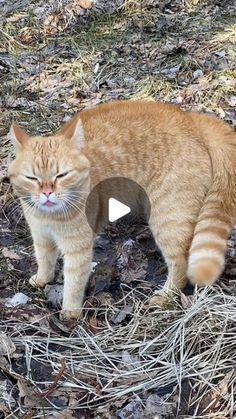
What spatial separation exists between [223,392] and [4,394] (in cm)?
109

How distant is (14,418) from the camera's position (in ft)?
10.5

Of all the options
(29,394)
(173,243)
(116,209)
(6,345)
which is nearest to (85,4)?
(116,209)

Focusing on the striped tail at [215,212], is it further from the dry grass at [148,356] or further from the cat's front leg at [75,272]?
the cat's front leg at [75,272]

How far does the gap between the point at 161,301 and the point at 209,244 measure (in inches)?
19.5

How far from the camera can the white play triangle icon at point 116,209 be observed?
14.3 ft

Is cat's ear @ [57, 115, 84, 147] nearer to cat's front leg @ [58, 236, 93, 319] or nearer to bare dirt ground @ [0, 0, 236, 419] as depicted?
cat's front leg @ [58, 236, 93, 319]

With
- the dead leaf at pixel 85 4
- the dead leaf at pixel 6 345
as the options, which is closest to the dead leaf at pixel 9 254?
the dead leaf at pixel 6 345

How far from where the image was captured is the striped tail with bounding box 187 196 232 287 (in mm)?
3766

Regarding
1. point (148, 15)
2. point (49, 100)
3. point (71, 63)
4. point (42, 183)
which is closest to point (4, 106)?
point (49, 100)

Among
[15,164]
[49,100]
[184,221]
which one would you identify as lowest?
[49,100]

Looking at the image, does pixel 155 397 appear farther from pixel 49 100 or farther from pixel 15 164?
pixel 49 100

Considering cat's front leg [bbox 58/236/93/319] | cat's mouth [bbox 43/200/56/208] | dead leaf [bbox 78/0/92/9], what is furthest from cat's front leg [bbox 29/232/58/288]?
dead leaf [bbox 78/0/92/9]

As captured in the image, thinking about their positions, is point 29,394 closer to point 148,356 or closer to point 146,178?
point 148,356

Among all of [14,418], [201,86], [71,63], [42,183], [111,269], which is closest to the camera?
[14,418]
